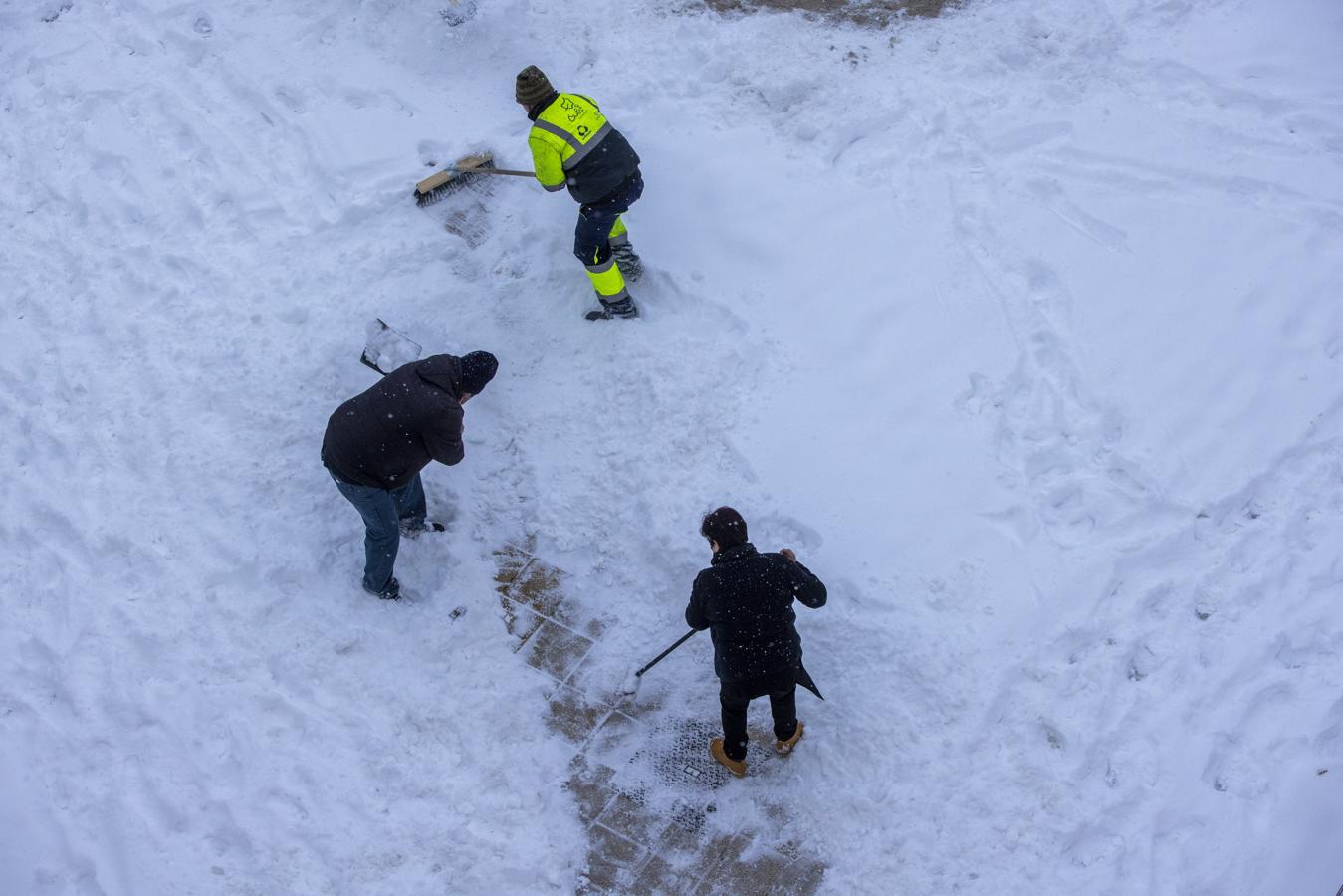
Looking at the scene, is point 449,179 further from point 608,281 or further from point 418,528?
point 418,528

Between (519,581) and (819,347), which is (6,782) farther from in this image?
(819,347)

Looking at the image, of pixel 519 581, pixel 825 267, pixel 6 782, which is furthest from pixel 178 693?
pixel 825 267

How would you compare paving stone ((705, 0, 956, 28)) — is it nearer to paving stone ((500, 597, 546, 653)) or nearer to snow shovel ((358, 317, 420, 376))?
snow shovel ((358, 317, 420, 376))

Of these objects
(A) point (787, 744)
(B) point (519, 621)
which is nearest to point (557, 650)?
(B) point (519, 621)

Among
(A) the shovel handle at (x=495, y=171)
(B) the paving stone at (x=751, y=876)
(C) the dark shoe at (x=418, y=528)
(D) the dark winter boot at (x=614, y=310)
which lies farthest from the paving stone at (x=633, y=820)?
(A) the shovel handle at (x=495, y=171)

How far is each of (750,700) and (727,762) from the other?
1.35 feet

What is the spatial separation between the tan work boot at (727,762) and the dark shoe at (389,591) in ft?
6.06

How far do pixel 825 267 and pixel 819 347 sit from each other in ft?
1.87

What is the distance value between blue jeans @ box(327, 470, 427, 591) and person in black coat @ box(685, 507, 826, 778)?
165 cm

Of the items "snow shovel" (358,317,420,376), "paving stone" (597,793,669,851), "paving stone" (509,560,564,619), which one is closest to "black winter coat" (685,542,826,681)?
"paving stone" (597,793,669,851)

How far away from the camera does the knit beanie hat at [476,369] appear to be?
4699mm

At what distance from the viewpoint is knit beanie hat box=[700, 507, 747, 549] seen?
13.9 feet

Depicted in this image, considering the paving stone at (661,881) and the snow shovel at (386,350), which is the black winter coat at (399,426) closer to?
the snow shovel at (386,350)

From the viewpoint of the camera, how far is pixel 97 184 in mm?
6594
